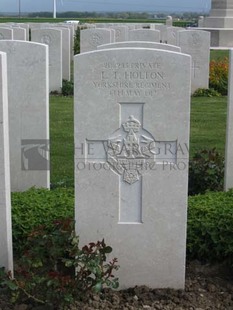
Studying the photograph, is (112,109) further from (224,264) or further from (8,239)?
(224,264)

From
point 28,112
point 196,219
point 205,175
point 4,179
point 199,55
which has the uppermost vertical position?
point 199,55

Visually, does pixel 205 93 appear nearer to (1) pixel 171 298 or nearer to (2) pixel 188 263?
(2) pixel 188 263

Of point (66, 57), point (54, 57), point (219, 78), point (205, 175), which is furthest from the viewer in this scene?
point (66, 57)

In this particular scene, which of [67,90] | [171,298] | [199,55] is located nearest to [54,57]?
[67,90]

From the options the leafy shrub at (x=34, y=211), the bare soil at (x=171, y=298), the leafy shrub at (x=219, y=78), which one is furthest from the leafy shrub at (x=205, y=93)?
the bare soil at (x=171, y=298)

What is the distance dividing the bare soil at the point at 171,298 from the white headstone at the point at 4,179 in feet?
0.91

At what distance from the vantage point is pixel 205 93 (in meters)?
12.6

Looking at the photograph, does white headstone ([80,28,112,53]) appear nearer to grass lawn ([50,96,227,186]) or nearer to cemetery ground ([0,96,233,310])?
grass lawn ([50,96,227,186])

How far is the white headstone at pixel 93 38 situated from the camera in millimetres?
13852

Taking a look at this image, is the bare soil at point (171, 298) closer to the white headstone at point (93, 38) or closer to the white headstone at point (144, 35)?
the white headstone at point (144, 35)

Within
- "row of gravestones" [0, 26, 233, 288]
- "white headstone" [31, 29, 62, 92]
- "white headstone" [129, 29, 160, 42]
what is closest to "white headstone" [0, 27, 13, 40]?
"white headstone" [31, 29, 62, 92]

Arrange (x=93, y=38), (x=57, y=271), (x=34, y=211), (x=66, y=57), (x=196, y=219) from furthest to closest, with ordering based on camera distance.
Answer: (x=66, y=57)
(x=93, y=38)
(x=34, y=211)
(x=196, y=219)
(x=57, y=271)

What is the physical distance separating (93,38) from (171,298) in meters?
10.4

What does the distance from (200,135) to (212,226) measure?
14.2 ft
